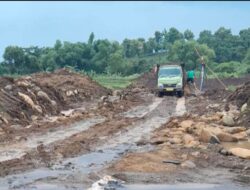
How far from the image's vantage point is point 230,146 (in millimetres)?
15328

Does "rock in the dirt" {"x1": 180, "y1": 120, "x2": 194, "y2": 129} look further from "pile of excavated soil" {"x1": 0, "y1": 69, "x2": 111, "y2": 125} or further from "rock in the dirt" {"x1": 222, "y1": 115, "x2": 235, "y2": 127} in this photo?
"pile of excavated soil" {"x1": 0, "y1": 69, "x2": 111, "y2": 125}

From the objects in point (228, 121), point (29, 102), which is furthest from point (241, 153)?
point (29, 102)

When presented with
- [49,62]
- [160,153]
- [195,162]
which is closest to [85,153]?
[160,153]

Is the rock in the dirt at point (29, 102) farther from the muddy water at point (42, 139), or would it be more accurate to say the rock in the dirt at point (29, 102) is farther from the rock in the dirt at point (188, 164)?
the rock in the dirt at point (188, 164)

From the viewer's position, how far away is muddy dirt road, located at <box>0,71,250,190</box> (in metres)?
10.7

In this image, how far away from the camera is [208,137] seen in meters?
15.7

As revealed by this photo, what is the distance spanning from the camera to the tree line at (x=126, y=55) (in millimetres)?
57156

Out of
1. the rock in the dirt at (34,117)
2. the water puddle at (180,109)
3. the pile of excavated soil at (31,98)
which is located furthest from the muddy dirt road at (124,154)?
the water puddle at (180,109)

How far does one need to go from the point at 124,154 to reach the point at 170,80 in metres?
22.6

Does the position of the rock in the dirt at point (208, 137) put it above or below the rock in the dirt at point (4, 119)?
above

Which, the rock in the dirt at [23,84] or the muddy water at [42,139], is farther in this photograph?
the rock in the dirt at [23,84]

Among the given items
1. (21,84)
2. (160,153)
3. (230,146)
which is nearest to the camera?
(160,153)

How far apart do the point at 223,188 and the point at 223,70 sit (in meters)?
58.9

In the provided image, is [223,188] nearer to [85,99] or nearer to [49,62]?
[85,99]
